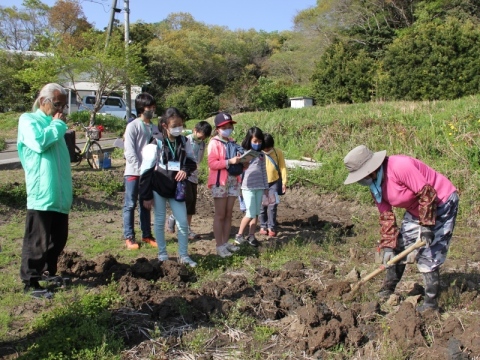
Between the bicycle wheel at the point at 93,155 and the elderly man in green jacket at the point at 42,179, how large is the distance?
7652 millimetres

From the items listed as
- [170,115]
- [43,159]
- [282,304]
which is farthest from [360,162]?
[43,159]

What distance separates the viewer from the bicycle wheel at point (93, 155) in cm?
1184

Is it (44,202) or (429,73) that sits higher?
(429,73)

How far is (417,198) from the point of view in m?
3.95

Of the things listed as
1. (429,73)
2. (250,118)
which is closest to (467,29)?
(429,73)

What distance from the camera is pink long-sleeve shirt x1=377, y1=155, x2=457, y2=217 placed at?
3.86m

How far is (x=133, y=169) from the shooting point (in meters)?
5.94

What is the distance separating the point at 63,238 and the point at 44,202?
48 cm

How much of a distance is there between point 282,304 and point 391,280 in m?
1.08

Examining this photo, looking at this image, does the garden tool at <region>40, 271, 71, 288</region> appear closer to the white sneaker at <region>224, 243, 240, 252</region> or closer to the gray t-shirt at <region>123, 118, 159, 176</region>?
the gray t-shirt at <region>123, 118, 159, 176</region>

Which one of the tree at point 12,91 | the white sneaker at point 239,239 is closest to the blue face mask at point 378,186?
the white sneaker at point 239,239

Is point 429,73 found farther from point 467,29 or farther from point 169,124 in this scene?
point 169,124

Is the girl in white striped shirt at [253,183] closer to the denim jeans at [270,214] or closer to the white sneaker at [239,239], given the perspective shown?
the white sneaker at [239,239]

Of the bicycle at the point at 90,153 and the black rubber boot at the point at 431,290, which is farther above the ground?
the bicycle at the point at 90,153
